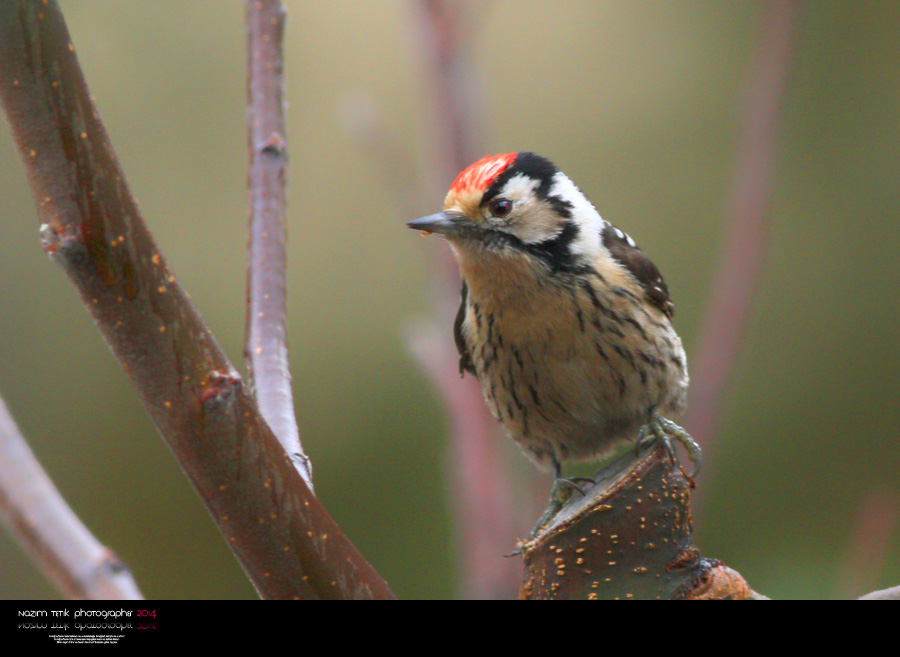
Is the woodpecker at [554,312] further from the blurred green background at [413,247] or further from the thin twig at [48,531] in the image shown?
the blurred green background at [413,247]

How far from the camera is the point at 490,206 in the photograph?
1.68 meters

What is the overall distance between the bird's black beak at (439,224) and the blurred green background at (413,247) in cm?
239

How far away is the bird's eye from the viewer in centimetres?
168

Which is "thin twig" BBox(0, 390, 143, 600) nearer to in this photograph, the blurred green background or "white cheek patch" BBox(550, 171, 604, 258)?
"white cheek patch" BBox(550, 171, 604, 258)

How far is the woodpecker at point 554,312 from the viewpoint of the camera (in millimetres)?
1680

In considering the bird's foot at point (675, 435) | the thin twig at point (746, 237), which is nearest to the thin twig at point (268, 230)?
the bird's foot at point (675, 435)

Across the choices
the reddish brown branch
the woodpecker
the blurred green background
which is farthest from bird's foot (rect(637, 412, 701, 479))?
the blurred green background

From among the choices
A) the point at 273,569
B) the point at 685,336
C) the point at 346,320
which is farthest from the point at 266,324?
the point at 685,336

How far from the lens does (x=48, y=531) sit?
0.79 m

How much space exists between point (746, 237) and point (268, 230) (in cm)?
A: 109

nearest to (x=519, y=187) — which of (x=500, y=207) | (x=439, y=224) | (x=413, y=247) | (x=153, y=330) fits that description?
(x=500, y=207)
